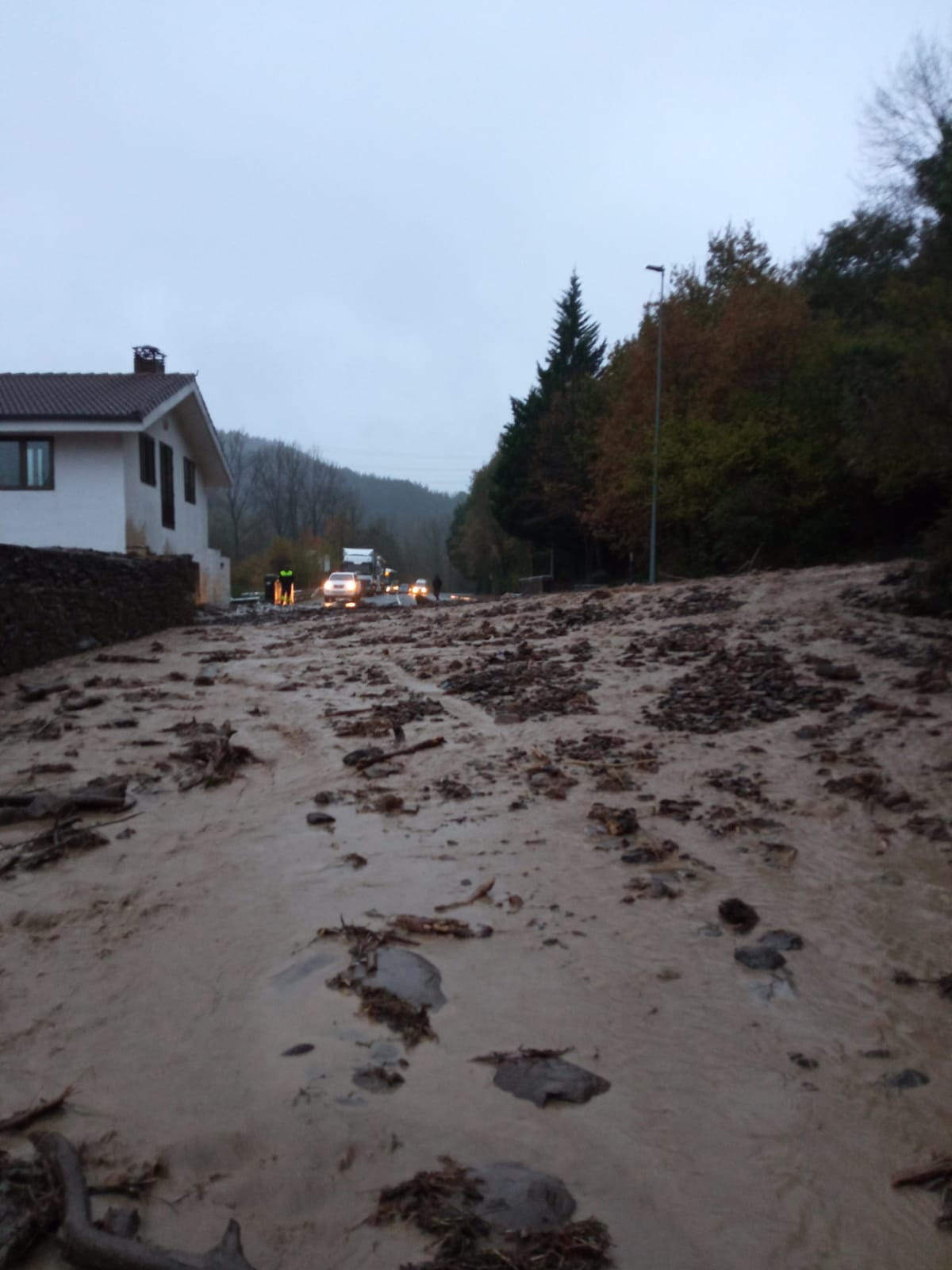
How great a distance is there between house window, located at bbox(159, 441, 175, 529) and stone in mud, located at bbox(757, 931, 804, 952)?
81.0 feet

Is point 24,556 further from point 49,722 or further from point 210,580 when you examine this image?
point 210,580

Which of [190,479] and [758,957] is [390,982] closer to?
[758,957]

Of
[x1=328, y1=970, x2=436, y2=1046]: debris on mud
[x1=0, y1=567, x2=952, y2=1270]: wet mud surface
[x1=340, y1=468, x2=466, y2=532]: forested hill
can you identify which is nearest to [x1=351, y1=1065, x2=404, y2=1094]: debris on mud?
[x1=0, y1=567, x2=952, y2=1270]: wet mud surface

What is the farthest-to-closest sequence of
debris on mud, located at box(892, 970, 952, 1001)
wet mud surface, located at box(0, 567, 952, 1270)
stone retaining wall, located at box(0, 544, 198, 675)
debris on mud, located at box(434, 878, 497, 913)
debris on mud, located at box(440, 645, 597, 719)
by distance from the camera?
stone retaining wall, located at box(0, 544, 198, 675), debris on mud, located at box(440, 645, 597, 719), debris on mud, located at box(434, 878, 497, 913), debris on mud, located at box(892, 970, 952, 1001), wet mud surface, located at box(0, 567, 952, 1270)

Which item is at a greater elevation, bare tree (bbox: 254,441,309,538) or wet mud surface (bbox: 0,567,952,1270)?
bare tree (bbox: 254,441,309,538)

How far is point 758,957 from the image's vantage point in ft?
15.3

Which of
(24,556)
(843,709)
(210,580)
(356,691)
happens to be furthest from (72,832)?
(210,580)

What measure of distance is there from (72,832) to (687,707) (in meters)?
5.42

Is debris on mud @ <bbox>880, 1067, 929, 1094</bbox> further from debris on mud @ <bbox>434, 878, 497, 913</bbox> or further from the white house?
the white house

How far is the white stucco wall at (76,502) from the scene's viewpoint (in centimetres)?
2353

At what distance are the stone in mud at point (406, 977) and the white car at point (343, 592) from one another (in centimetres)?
3242

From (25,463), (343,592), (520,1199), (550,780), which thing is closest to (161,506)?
(25,463)

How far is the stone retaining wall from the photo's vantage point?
1218 centimetres

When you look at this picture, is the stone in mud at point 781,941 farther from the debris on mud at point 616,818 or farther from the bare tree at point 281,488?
the bare tree at point 281,488
